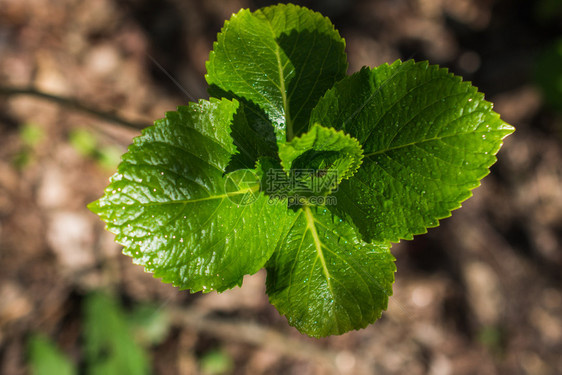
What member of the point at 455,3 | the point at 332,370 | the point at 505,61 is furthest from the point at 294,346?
the point at 455,3

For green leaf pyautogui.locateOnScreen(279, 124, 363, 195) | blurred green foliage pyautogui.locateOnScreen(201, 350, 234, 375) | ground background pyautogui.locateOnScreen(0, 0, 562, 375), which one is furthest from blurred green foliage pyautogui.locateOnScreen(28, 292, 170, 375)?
green leaf pyautogui.locateOnScreen(279, 124, 363, 195)

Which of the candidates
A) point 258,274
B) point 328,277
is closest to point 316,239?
point 328,277

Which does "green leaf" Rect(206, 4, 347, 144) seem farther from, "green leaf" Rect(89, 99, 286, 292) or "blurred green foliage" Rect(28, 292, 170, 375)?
"blurred green foliage" Rect(28, 292, 170, 375)

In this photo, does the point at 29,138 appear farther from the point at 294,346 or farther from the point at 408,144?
the point at 408,144

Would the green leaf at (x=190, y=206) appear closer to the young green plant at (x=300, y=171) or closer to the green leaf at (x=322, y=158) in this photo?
the young green plant at (x=300, y=171)

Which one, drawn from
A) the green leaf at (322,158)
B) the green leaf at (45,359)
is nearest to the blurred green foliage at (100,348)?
the green leaf at (45,359)
